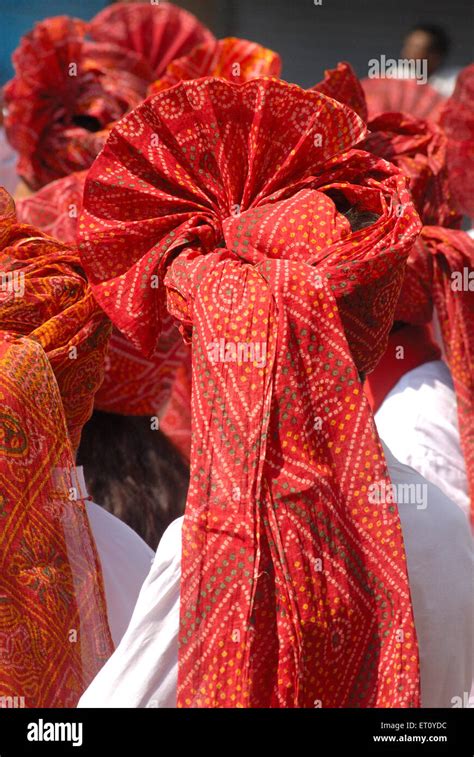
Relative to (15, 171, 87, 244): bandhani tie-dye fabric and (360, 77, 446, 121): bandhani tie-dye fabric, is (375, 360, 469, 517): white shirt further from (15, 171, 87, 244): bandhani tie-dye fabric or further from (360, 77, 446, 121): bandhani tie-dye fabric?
(360, 77, 446, 121): bandhani tie-dye fabric

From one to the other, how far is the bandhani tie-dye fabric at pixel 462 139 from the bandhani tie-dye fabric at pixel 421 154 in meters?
0.02

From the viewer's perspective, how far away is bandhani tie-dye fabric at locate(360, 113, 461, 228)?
3268mm

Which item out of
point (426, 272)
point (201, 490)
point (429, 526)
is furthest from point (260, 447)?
point (426, 272)

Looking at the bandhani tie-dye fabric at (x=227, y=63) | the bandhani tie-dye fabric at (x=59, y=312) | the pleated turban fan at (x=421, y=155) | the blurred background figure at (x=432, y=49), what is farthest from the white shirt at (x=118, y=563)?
the blurred background figure at (x=432, y=49)

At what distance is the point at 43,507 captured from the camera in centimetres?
204

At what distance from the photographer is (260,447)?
1.71m

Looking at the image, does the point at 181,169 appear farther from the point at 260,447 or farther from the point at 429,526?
the point at 429,526

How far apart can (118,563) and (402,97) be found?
8.24ft

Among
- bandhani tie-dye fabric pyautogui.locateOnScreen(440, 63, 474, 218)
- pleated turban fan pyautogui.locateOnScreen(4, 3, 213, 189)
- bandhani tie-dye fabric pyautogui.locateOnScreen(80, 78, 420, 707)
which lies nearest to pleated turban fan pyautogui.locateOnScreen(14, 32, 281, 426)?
pleated turban fan pyautogui.locateOnScreen(4, 3, 213, 189)

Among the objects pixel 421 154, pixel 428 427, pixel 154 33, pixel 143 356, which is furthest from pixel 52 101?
pixel 143 356

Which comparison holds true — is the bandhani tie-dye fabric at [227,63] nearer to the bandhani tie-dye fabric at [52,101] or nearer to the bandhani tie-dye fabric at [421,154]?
the bandhani tie-dye fabric at [52,101]

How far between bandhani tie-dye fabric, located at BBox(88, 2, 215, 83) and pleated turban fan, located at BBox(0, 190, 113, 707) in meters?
3.28

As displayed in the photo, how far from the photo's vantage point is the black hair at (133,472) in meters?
2.86
